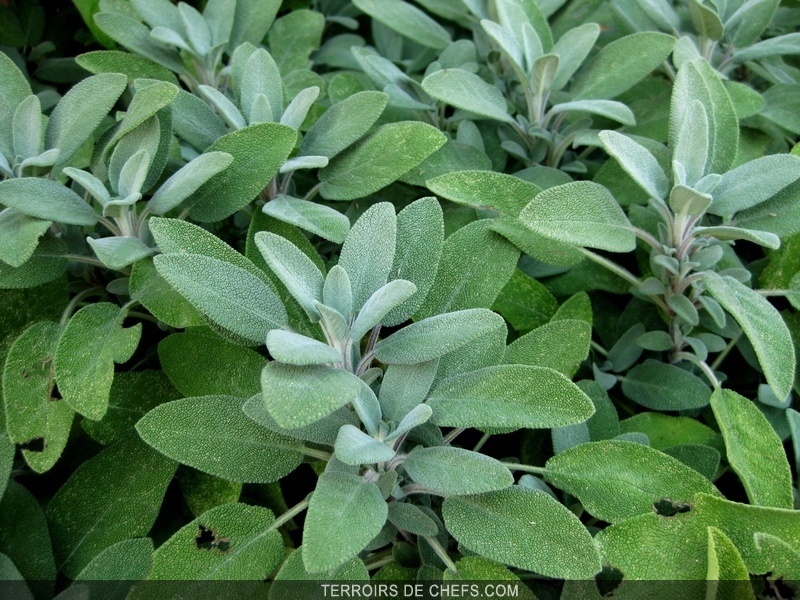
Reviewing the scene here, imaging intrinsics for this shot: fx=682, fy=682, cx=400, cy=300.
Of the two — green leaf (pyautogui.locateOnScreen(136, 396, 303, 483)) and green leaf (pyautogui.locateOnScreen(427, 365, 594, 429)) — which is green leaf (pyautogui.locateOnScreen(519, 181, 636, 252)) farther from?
green leaf (pyautogui.locateOnScreen(136, 396, 303, 483))

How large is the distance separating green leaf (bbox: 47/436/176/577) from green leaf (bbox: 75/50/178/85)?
1.94 feet

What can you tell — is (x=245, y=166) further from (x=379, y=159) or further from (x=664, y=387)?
(x=664, y=387)

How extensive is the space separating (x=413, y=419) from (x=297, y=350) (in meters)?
0.14

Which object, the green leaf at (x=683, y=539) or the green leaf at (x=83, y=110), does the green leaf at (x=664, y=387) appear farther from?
the green leaf at (x=83, y=110)

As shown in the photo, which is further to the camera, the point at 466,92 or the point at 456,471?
the point at 466,92

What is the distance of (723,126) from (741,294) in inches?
9.5

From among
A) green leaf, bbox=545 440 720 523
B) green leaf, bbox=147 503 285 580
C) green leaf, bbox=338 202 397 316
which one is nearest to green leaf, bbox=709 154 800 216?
green leaf, bbox=545 440 720 523

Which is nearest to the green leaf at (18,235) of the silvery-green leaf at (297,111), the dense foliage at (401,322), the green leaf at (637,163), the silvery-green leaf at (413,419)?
the dense foliage at (401,322)

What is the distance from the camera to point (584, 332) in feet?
2.82

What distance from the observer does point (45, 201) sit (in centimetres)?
83

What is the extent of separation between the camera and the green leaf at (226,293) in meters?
0.66

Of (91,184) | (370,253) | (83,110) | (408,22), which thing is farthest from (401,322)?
(408,22)

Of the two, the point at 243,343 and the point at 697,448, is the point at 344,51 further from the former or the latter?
the point at 697,448

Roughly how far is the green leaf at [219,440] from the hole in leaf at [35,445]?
169 millimetres
